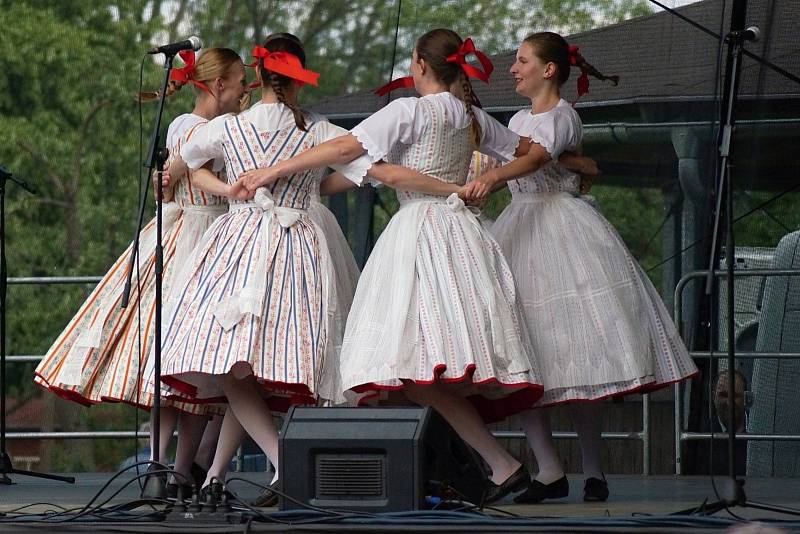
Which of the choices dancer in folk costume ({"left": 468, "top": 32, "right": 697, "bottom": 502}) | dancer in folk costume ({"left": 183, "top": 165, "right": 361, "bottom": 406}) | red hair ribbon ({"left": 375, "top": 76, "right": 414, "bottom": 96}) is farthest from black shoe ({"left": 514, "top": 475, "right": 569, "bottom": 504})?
red hair ribbon ({"left": 375, "top": 76, "right": 414, "bottom": 96})

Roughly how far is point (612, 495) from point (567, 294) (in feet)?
2.46

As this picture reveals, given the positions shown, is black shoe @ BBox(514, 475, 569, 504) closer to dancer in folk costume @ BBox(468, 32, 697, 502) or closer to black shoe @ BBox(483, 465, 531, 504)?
dancer in folk costume @ BBox(468, 32, 697, 502)

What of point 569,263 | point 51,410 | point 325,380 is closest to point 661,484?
point 569,263

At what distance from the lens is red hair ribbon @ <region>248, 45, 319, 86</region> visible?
448 cm

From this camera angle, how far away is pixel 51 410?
1369 cm

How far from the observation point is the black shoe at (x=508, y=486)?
14.1 ft

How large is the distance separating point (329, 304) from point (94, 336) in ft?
3.20

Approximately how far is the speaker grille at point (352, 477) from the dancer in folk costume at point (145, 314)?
122 centimetres

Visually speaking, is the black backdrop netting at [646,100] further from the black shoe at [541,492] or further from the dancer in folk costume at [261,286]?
the dancer in folk costume at [261,286]

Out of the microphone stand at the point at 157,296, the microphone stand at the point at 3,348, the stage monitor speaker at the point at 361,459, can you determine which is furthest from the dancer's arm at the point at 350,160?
the microphone stand at the point at 3,348

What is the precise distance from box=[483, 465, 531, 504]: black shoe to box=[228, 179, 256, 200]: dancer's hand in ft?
3.84

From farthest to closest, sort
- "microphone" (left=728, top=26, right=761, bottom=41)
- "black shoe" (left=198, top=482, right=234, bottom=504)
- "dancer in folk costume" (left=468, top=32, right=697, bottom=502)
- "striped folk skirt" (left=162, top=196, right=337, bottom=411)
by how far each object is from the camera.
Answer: "dancer in folk costume" (left=468, top=32, right=697, bottom=502) → "striped folk skirt" (left=162, top=196, right=337, bottom=411) → "microphone" (left=728, top=26, right=761, bottom=41) → "black shoe" (left=198, top=482, right=234, bottom=504)

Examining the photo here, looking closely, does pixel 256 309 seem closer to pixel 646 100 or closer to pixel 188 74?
pixel 188 74

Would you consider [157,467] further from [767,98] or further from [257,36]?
[257,36]
